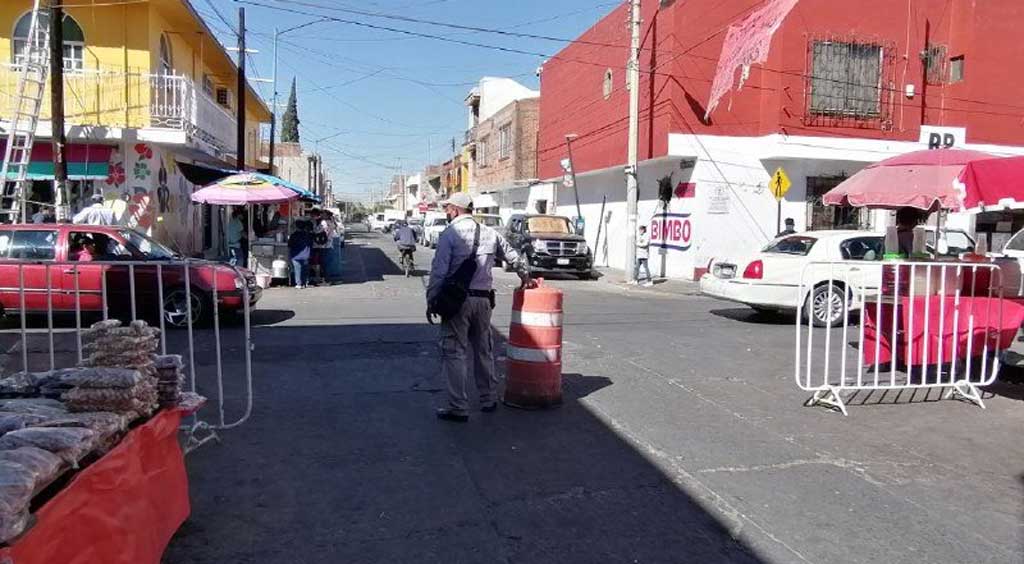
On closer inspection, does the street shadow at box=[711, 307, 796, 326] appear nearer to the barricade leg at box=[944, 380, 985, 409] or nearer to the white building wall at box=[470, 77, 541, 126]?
the barricade leg at box=[944, 380, 985, 409]

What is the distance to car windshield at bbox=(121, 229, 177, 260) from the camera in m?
11.1

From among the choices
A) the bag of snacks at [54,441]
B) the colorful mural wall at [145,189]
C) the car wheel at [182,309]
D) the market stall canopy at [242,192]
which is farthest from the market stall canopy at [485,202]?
the bag of snacks at [54,441]

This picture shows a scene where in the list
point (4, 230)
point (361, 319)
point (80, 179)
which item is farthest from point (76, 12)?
point (361, 319)

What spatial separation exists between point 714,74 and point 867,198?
46.0ft

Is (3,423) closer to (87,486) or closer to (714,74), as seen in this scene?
(87,486)

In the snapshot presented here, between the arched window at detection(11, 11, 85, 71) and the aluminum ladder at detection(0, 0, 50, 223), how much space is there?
0.55 m

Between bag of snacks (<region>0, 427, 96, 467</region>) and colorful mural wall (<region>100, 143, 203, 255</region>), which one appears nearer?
bag of snacks (<region>0, 427, 96, 467</region>)

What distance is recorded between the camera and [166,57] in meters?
19.7

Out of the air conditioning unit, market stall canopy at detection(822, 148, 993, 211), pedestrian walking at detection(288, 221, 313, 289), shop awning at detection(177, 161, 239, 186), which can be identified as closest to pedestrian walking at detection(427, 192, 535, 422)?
market stall canopy at detection(822, 148, 993, 211)

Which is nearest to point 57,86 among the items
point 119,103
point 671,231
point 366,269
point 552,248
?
point 119,103

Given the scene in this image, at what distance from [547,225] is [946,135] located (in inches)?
425

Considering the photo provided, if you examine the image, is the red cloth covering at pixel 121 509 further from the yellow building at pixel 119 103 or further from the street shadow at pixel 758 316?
the yellow building at pixel 119 103

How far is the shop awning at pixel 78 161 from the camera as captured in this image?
16609mm

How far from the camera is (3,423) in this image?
3.08 meters
